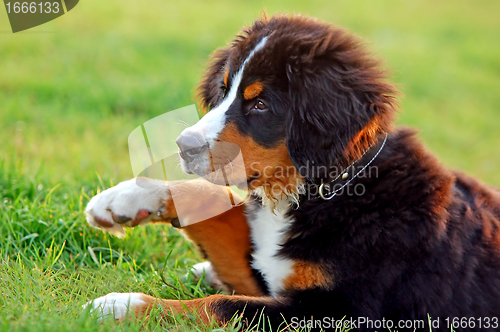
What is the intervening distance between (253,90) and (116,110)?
12.5ft

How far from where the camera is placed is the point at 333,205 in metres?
2.62

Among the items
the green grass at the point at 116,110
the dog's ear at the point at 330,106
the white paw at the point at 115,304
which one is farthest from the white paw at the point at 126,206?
the dog's ear at the point at 330,106

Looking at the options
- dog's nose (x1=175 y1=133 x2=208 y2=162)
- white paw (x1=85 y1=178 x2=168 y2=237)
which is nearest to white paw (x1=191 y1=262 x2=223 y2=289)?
white paw (x1=85 y1=178 x2=168 y2=237)

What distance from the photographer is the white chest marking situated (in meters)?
2.63

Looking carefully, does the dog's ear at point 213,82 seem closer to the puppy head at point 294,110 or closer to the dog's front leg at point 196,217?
the puppy head at point 294,110

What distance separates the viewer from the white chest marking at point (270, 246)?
8.64 ft

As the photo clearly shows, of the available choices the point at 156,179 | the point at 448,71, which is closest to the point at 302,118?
the point at 156,179

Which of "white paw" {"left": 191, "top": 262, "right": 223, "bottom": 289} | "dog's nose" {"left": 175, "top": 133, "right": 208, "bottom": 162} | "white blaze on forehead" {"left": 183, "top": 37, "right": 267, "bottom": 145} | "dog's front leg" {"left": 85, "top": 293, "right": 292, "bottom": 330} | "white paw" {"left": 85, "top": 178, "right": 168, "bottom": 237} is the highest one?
"white blaze on forehead" {"left": 183, "top": 37, "right": 267, "bottom": 145}

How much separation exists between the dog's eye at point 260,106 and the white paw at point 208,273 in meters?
0.99

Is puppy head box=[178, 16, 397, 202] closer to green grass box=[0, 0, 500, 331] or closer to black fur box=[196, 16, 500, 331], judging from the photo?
black fur box=[196, 16, 500, 331]

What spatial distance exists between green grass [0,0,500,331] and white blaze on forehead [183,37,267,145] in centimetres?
78

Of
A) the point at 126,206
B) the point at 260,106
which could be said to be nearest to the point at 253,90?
the point at 260,106

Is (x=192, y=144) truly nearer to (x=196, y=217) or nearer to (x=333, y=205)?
(x=196, y=217)

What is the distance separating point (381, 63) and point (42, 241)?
2.28 m
